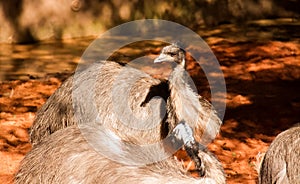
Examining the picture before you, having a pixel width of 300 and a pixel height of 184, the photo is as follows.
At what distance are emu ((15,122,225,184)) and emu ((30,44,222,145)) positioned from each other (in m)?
0.99

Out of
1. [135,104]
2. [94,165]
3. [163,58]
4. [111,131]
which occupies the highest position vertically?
[163,58]

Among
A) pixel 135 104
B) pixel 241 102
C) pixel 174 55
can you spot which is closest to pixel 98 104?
pixel 135 104

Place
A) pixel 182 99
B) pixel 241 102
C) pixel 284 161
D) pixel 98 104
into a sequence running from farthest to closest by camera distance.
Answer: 1. pixel 241 102
2. pixel 98 104
3. pixel 182 99
4. pixel 284 161

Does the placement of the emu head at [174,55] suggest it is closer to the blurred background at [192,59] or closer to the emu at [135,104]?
the emu at [135,104]

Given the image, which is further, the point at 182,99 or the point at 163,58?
the point at 163,58

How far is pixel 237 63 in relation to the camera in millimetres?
10391

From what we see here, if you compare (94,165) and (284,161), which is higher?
(94,165)

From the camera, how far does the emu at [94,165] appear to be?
4.07 metres

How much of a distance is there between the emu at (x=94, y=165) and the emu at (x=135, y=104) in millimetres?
988

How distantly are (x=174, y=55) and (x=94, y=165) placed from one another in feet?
6.38

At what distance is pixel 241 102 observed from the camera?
8.77 meters

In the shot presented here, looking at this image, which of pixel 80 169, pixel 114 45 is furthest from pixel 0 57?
pixel 80 169

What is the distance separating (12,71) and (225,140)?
4.03 m

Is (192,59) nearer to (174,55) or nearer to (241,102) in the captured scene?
(241,102)
